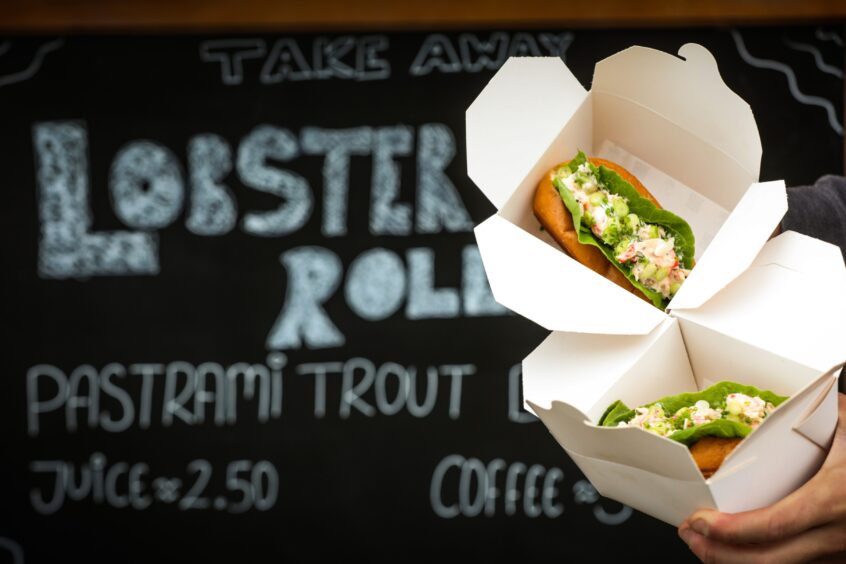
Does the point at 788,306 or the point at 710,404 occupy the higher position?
the point at 788,306

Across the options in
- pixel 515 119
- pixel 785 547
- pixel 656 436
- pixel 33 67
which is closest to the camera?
pixel 656 436

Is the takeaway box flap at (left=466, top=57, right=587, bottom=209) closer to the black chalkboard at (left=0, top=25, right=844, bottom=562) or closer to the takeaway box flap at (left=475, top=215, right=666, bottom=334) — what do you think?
the takeaway box flap at (left=475, top=215, right=666, bottom=334)

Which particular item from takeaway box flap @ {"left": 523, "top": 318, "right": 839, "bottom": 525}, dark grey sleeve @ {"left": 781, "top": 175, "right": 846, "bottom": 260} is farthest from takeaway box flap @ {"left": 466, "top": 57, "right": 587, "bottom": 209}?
dark grey sleeve @ {"left": 781, "top": 175, "right": 846, "bottom": 260}

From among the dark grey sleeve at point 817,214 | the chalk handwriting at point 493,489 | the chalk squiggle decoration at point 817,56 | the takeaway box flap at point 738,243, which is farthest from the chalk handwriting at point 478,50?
the takeaway box flap at point 738,243

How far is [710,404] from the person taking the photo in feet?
3.26

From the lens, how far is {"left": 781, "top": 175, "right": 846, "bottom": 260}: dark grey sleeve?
4.03ft

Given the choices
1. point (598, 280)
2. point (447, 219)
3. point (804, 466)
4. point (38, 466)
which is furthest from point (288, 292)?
point (804, 466)

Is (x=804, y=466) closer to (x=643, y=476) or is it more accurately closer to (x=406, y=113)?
(x=643, y=476)

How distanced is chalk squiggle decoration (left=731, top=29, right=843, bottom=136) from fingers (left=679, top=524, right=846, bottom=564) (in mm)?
1886

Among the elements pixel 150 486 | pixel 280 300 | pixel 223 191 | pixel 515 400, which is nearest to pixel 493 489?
pixel 515 400

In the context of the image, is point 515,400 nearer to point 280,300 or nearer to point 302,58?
point 280,300

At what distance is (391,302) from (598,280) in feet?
5.01

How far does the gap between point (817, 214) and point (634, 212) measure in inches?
11.6

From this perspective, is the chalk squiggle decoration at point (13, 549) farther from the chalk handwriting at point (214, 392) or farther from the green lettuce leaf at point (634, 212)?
the green lettuce leaf at point (634, 212)
